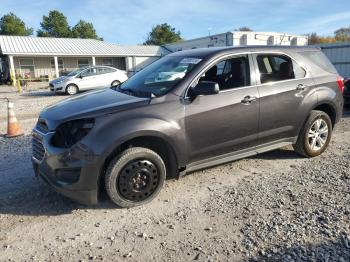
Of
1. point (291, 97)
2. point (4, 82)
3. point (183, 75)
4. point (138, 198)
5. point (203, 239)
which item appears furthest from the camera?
point (4, 82)

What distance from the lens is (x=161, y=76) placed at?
15.0ft

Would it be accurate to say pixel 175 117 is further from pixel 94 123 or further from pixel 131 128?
pixel 94 123

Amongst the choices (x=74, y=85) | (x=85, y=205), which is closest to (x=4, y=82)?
(x=74, y=85)

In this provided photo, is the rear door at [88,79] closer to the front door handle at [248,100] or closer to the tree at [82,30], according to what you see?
the front door handle at [248,100]

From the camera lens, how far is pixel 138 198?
3.85m

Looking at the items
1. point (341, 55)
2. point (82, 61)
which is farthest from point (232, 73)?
point (82, 61)

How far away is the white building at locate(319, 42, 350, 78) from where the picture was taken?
54.7 feet

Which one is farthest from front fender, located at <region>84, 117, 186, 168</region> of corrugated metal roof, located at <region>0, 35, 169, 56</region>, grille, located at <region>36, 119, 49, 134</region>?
corrugated metal roof, located at <region>0, 35, 169, 56</region>

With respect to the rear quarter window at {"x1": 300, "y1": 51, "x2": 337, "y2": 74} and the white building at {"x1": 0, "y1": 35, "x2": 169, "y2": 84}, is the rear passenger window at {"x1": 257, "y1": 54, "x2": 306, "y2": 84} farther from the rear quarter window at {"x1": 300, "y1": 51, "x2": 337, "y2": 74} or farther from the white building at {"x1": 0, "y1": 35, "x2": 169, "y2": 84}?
the white building at {"x1": 0, "y1": 35, "x2": 169, "y2": 84}

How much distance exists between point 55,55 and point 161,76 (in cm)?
2905

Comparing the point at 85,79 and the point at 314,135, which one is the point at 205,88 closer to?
the point at 314,135

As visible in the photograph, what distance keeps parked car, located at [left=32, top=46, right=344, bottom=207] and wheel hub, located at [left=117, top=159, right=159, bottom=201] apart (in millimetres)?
12

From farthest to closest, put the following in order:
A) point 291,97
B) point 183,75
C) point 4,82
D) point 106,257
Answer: point 4,82 < point 291,97 < point 183,75 < point 106,257

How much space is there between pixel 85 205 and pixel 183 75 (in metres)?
2.08
